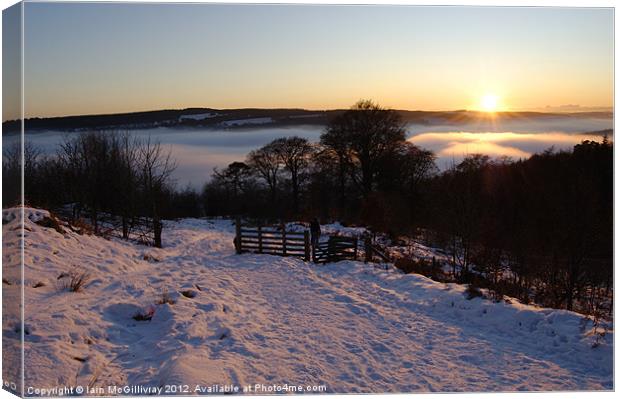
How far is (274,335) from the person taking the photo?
275 inches

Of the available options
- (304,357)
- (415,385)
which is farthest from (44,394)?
(415,385)

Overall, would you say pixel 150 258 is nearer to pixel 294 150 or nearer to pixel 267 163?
pixel 267 163

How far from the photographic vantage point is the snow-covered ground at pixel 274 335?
18.2 ft

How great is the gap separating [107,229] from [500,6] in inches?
548

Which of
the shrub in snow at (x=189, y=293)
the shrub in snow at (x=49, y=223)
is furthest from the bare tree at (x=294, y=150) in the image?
the shrub in snow at (x=49, y=223)

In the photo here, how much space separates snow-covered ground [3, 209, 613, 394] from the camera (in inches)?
219

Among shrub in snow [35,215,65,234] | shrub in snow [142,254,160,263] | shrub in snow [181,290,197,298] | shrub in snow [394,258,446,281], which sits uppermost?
shrub in snow [35,215,65,234]

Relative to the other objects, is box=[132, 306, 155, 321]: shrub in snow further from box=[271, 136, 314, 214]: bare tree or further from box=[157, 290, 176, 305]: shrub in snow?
box=[271, 136, 314, 214]: bare tree

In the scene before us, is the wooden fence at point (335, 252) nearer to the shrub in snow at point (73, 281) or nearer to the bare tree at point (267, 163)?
the bare tree at point (267, 163)

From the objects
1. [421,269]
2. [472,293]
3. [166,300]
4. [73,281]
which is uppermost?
[73,281]

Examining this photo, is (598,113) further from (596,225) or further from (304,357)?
(304,357)

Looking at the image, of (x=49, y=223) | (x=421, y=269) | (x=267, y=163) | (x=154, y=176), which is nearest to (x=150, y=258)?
(x=49, y=223)

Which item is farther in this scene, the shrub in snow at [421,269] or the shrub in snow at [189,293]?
the shrub in snow at [421,269]

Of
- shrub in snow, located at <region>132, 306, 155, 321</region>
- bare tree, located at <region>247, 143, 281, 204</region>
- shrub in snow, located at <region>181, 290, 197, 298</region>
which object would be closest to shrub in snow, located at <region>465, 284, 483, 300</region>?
bare tree, located at <region>247, 143, 281, 204</region>
